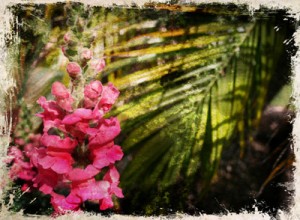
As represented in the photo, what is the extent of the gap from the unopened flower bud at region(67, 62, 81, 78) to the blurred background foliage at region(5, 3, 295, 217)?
271mm

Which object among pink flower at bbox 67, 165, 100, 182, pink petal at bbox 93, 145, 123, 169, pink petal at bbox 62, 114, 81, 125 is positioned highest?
pink petal at bbox 62, 114, 81, 125

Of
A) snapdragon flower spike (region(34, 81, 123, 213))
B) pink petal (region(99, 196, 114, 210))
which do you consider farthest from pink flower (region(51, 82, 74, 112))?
pink petal (region(99, 196, 114, 210))

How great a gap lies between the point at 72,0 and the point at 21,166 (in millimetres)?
565

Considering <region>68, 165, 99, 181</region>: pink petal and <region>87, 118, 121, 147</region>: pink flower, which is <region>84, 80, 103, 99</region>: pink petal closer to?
<region>87, 118, 121, 147</region>: pink flower

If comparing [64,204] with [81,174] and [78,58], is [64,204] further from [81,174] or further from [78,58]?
[78,58]

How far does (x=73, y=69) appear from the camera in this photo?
0.94 m

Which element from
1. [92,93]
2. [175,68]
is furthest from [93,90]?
[175,68]

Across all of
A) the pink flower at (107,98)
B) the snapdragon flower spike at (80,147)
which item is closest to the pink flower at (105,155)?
the snapdragon flower spike at (80,147)

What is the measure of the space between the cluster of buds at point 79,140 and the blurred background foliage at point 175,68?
23 centimetres

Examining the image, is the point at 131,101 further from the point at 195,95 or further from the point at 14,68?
the point at 14,68

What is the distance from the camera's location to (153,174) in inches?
49.3

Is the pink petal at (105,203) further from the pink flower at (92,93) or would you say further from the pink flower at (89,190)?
the pink flower at (92,93)

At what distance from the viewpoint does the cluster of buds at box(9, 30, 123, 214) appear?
3.14 feet

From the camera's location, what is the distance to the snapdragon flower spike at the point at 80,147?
3.14 ft
